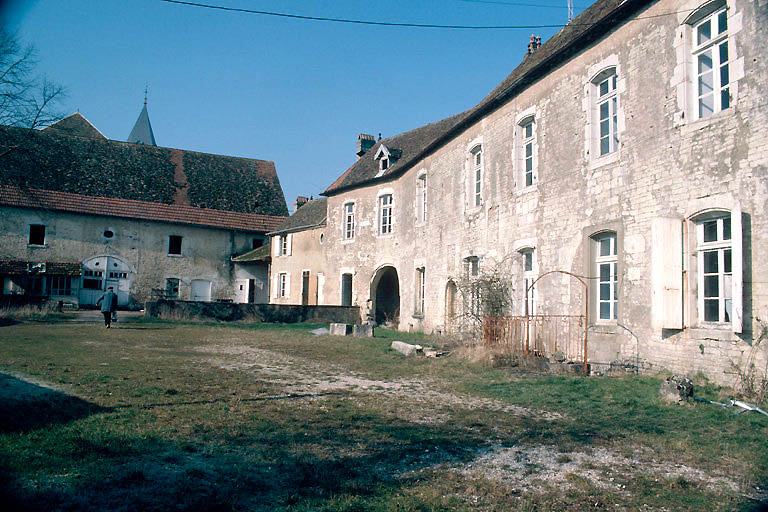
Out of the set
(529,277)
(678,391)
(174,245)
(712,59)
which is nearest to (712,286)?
(678,391)

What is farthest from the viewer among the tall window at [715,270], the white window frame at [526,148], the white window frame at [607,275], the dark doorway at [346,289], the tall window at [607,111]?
the dark doorway at [346,289]

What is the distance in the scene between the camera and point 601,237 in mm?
10508

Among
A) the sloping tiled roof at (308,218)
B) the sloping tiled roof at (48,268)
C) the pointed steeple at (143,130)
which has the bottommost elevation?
the sloping tiled roof at (48,268)

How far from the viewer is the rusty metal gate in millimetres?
10539

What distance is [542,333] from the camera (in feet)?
37.8

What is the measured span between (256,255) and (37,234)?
11.6 m

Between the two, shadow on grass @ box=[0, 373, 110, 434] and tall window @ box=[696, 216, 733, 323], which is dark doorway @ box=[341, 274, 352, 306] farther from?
shadow on grass @ box=[0, 373, 110, 434]

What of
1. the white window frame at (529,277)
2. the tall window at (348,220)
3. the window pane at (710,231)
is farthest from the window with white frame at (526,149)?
the tall window at (348,220)

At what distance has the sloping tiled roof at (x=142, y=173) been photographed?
→ 30812 millimetres

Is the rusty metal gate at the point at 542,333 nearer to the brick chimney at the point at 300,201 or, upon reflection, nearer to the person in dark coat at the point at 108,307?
the person in dark coat at the point at 108,307

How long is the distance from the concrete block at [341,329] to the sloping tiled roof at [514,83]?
21.4 ft

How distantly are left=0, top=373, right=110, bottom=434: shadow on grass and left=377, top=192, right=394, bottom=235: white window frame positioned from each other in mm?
16760

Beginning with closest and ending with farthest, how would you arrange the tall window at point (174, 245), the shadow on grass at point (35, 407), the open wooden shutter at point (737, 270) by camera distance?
the shadow on grass at point (35, 407)
the open wooden shutter at point (737, 270)
the tall window at point (174, 245)

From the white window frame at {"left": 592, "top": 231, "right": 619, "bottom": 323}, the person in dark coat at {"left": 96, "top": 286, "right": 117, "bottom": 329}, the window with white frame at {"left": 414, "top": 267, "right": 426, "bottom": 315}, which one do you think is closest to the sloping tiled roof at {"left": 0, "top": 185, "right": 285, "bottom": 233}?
the person in dark coat at {"left": 96, "top": 286, "right": 117, "bottom": 329}
